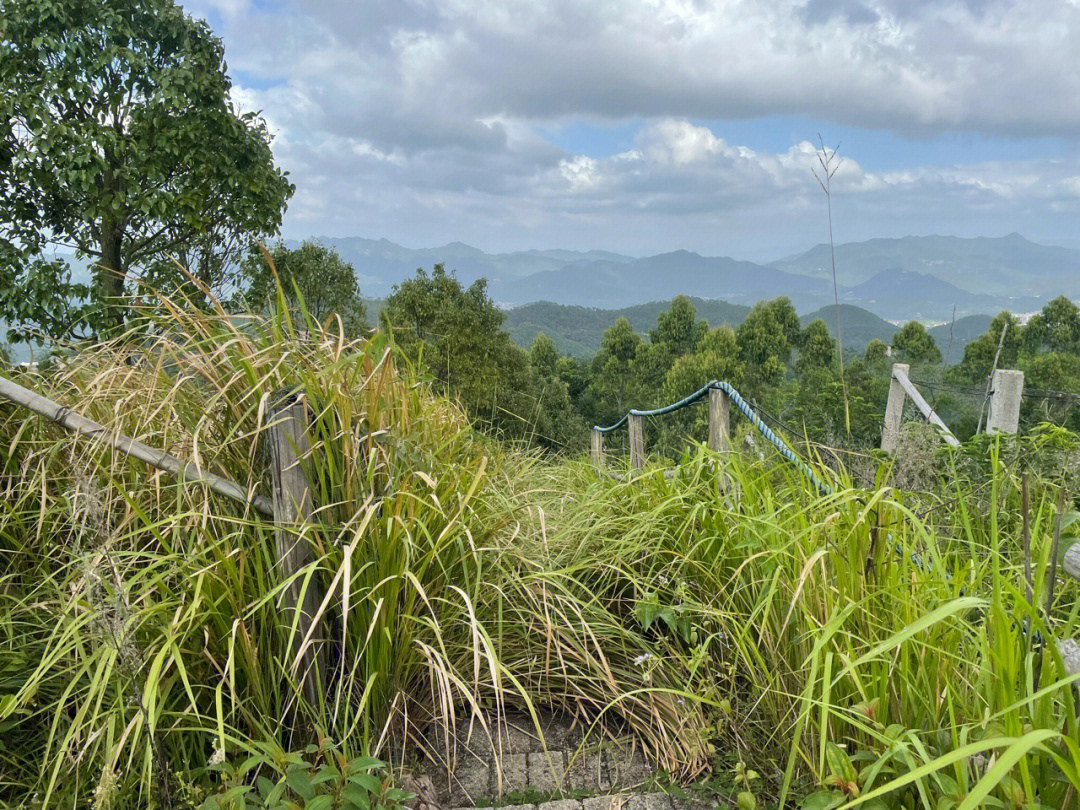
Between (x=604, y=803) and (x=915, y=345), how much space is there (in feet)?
174

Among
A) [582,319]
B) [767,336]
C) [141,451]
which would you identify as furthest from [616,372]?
[582,319]

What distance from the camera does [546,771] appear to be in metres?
1.90

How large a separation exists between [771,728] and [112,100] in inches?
477

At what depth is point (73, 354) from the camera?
2777 millimetres

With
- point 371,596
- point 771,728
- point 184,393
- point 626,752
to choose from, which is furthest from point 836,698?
point 184,393

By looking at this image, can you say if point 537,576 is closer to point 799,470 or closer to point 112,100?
point 799,470

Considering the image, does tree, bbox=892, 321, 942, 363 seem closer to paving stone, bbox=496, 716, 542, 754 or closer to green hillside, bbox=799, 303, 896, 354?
paving stone, bbox=496, 716, 542, 754

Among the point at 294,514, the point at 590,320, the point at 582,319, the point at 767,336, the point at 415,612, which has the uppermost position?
the point at 582,319

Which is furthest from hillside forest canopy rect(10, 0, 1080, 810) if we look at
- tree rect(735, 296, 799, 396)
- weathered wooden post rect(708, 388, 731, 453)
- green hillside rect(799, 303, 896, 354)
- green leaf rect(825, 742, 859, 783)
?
green hillside rect(799, 303, 896, 354)

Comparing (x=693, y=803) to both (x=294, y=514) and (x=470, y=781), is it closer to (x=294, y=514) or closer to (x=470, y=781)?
(x=470, y=781)

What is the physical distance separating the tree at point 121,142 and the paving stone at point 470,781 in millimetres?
8955

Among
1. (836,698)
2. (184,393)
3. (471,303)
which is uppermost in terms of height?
(471,303)

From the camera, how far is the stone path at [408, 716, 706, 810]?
1.78 m

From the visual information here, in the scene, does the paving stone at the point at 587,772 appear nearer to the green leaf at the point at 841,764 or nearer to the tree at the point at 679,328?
the green leaf at the point at 841,764
